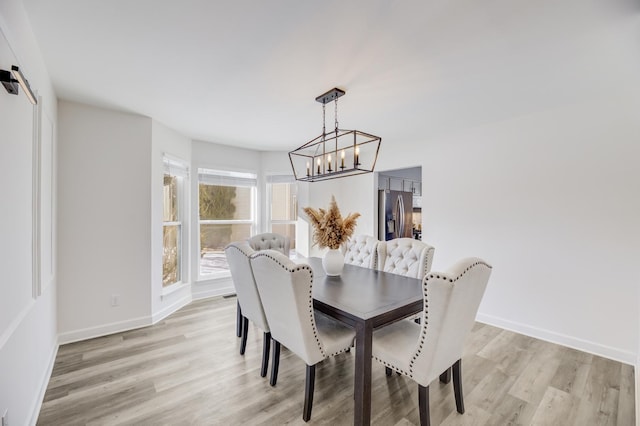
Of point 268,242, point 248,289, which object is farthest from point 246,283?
point 268,242

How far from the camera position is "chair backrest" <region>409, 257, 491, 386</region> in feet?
4.72

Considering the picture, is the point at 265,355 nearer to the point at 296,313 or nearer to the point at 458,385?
the point at 296,313

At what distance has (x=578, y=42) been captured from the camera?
1.77 meters

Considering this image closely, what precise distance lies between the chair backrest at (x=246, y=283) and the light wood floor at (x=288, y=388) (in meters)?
0.48

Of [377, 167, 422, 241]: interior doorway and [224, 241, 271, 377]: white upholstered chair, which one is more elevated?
[377, 167, 422, 241]: interior doorway

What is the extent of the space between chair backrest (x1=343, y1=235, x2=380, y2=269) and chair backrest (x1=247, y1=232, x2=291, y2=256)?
30.4 inches

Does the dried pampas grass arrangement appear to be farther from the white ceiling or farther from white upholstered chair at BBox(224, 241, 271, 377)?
the white ceiling

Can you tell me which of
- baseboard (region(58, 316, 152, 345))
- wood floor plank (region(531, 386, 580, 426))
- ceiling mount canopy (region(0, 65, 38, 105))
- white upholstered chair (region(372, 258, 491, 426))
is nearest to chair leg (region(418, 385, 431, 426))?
white upholstered chair (region(372, 258, 491, 426))

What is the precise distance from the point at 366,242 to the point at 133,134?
293 cm

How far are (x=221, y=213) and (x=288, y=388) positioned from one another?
10.2ft

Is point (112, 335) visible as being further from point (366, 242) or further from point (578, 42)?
point (578, 42)

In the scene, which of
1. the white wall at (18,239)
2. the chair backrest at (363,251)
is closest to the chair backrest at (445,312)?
the chair backrest at (363,251)

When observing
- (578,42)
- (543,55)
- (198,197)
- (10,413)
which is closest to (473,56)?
(543,55)

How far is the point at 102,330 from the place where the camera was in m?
3.01
